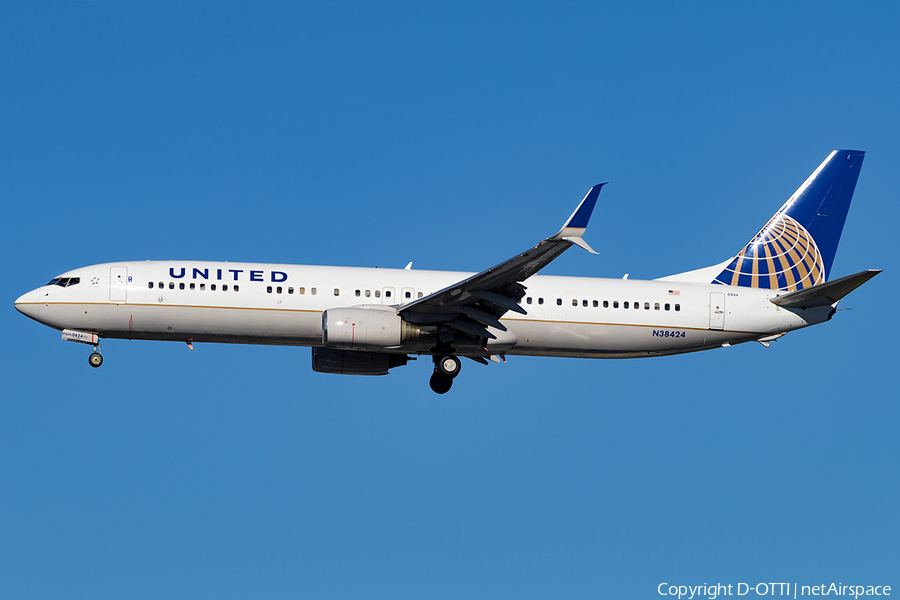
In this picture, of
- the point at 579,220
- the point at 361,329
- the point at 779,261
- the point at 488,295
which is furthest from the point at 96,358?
the point at 779,261

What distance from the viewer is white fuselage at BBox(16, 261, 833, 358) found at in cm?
3112

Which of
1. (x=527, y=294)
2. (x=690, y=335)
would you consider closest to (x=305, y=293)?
(x=527, y=294)

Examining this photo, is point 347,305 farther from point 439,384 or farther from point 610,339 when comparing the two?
point 610,339

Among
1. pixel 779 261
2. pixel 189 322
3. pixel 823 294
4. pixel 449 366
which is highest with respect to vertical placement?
pixel 779 261

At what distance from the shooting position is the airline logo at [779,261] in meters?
36.2

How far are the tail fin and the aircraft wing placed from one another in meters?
8.22

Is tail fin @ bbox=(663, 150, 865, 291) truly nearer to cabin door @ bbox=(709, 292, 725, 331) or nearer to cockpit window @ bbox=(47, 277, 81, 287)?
cabin door @ bbox=(709, 292, 725, 331)

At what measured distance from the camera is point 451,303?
30.1 metres

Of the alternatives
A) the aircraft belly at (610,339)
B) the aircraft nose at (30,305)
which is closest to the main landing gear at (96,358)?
the aircraft nose at (30,305)

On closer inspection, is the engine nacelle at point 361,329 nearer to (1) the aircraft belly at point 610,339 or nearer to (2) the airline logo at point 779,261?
(1) the aircraft belly at point 610,339

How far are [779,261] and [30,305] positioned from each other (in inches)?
1037

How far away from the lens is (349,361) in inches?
1351

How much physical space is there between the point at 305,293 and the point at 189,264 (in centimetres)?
397

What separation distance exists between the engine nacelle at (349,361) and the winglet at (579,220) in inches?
426
